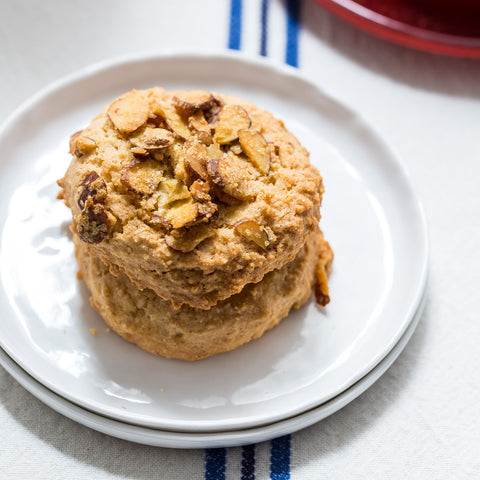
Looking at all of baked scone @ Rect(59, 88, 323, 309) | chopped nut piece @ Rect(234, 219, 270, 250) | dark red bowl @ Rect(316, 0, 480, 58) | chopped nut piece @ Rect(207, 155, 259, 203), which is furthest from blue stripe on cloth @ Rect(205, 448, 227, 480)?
dark red bowl @ Rect(316, 0, 480, 58)

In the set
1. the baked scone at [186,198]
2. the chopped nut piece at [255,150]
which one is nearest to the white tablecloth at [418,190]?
the baked scone at [186,198]

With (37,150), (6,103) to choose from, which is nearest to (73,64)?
(6,103)

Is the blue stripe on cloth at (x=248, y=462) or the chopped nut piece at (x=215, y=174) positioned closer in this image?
the chopped nut piece at (x=215, y=174)

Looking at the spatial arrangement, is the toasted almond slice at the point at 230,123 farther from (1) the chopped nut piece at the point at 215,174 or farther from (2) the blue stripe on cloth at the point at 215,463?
(2) the blue stripe on cloth at the point at 215,463

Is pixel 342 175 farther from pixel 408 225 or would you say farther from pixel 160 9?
pixel 160 9

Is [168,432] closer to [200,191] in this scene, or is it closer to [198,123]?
[200,191]

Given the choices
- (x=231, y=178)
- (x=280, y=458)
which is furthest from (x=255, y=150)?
(x=280, y=458)
